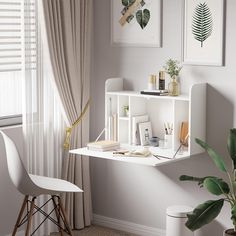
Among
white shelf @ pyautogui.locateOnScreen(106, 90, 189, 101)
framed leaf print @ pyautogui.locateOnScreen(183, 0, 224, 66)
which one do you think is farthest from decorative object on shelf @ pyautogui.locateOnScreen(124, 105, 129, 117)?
framed leaf print @ pyautogui.locateOnScreen(183, 0, 224, 66)

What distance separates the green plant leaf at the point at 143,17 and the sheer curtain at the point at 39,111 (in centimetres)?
76

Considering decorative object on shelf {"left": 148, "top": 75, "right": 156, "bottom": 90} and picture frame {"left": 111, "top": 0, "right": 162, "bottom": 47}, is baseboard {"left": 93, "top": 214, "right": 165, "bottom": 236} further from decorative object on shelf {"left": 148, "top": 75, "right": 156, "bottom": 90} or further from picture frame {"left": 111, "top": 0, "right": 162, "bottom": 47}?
picture frame {"left": 111, "top": 0, "right": 162, "bottom": 47}

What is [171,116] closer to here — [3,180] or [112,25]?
[112,25]

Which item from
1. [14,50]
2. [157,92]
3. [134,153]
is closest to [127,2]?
[157,92]

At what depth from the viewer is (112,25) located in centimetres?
502

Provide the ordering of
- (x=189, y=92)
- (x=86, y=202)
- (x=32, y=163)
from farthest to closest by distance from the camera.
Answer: (x=86, y=202)
(x=32, y=163)
(x=189, y=92)

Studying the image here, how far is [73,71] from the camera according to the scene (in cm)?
489

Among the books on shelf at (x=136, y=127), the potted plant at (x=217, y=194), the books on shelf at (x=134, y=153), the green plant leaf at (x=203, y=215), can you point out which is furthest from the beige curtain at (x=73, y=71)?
the green plant leaf at (x=203, y=215)

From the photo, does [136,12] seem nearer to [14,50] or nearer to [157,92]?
[157,92]

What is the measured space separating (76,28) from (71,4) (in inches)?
7.4

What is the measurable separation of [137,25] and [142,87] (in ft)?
1.57

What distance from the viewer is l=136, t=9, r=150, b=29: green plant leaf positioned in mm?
4797

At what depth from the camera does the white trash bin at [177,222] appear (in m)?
4.45

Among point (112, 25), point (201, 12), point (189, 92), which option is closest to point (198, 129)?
point (189, 92)
